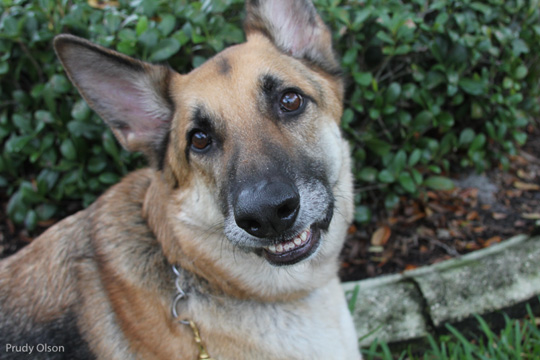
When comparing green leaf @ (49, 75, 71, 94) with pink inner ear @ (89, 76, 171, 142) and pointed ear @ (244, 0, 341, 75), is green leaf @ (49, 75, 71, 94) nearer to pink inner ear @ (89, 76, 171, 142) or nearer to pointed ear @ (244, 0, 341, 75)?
pink inner ear @ (89, 76, 171, 142)

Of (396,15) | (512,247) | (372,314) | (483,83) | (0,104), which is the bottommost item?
(372,314)

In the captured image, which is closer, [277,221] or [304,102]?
[277,221]

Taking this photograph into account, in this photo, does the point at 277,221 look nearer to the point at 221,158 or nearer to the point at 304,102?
the point at 221,158

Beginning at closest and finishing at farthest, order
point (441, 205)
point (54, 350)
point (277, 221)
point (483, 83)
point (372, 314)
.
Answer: point (277, 221), point (54, 350), point (372, 314), point (483, 83), point (441, 205)

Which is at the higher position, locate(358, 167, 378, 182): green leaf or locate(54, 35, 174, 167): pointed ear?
locate(54, 35, 174, 167): pointed ear

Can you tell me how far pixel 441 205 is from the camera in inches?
178

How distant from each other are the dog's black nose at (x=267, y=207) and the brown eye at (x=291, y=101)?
2.20 feet

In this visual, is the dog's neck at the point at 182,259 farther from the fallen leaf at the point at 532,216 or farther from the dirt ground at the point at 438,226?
the fallen leaf at the point at 532,216

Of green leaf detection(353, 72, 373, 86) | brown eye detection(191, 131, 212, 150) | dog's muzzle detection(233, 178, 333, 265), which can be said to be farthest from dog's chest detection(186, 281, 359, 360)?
green leaf detection(353, 72, 373, 86)

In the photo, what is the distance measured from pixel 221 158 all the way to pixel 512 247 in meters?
2.65

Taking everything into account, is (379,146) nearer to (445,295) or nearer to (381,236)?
(381,236)

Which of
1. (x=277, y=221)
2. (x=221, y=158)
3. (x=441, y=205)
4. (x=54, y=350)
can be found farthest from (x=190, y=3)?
(x=441, y=205)

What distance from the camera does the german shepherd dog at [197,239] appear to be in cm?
238

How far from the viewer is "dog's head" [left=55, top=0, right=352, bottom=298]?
2.24m
